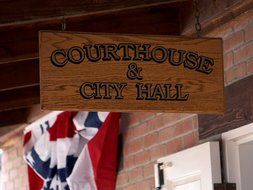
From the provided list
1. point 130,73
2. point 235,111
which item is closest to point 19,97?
point 235,111

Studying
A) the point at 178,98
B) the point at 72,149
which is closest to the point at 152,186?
the point at 72,149

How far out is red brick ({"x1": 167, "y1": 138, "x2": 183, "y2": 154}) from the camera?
4.84 m

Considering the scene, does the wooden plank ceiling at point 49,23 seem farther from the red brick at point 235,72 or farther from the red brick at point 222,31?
the red brick at point 235,72

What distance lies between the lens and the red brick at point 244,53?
4137mm

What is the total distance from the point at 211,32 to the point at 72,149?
1.89 metres

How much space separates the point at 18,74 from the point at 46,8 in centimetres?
157

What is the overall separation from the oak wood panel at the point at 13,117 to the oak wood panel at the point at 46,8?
332 centimetres

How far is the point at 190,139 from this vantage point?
4.71 metres

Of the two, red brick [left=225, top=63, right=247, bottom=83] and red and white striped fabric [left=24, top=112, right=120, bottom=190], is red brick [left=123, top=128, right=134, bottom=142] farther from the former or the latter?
red brick [left=225, top=63, right=247, bottom=83]

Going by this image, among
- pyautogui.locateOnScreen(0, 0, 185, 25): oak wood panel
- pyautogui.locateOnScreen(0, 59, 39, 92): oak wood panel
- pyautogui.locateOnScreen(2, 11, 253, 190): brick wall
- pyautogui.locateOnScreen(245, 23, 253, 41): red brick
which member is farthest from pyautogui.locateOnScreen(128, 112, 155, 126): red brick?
pyautogui.locateOnScreen(0, 0, 185, 25): oak wood panel

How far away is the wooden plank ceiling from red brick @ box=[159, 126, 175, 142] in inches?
25.5

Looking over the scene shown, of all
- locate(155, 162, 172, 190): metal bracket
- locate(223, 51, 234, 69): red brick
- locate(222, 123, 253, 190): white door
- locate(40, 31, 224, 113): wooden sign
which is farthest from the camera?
locate(155, 162, 172, 190): metal bracket

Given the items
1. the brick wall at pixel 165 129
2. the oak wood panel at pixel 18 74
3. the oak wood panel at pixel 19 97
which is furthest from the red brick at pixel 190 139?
the oak wood panel at pixel 19 97

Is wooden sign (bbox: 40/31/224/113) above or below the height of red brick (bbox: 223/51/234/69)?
below
